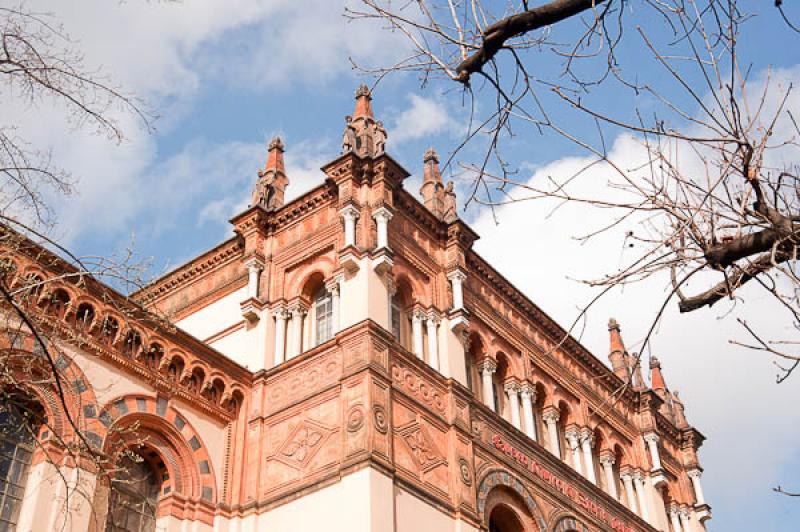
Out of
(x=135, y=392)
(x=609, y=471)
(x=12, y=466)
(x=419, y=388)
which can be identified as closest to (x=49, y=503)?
(x=12, y=466)

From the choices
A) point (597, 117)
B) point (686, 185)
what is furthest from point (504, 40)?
point (686, 185)

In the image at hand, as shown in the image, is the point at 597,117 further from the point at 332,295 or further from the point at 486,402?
the point at 486,402

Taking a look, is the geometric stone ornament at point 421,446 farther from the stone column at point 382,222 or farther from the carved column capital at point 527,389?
the carved column capital at point 527,389

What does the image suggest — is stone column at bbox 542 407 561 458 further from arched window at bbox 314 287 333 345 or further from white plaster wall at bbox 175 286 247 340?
white plaster wall at bbox 175 286 247 340

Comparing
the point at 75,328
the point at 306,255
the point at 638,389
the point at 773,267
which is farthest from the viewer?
the point at 638,389

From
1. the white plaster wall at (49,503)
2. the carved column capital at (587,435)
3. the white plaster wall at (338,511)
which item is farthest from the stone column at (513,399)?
the white plaster wall at (49,503)

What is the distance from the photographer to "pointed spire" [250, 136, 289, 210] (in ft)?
69.9

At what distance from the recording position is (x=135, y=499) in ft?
53.2

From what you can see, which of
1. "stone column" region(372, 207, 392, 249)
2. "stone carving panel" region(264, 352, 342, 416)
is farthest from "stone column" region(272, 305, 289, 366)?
"stone column" region(372, 207, 392, 249)

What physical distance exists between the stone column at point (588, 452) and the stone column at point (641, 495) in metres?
1.96

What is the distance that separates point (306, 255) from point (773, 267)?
14398mm

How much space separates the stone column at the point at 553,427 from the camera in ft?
73.5

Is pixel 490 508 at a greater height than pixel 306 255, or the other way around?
pixel 306 255

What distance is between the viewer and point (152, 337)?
17375mm
